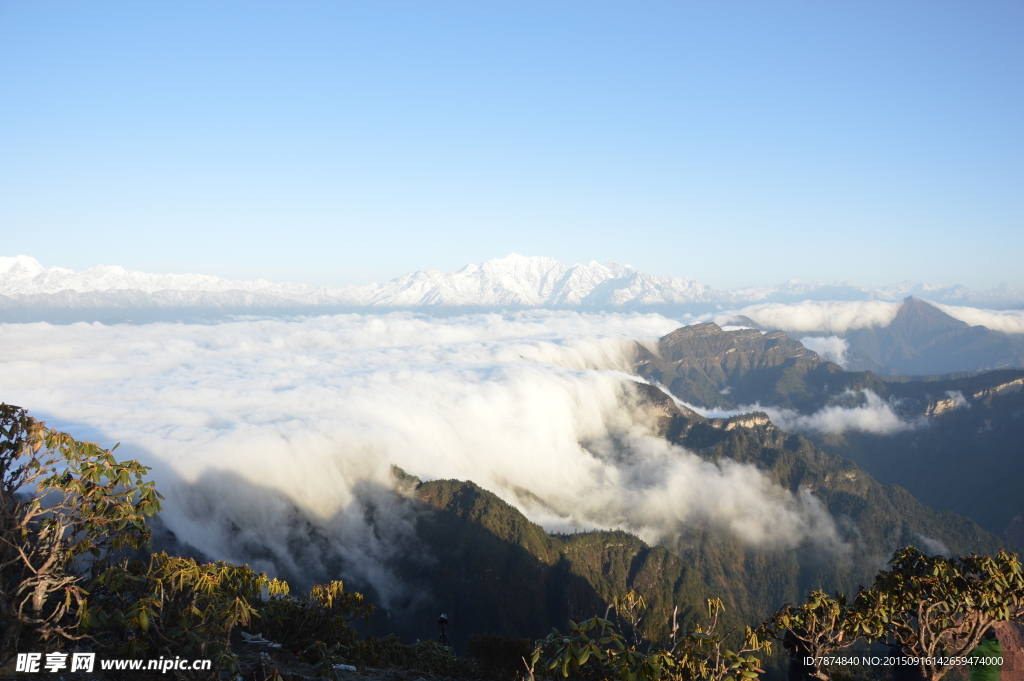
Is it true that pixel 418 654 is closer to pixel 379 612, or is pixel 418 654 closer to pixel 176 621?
pixel 176 621

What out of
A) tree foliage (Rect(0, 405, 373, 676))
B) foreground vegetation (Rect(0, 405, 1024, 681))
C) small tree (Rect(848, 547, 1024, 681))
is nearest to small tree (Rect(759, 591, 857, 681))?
foreground vegetation (Rect(0, 405, 1024, 681))

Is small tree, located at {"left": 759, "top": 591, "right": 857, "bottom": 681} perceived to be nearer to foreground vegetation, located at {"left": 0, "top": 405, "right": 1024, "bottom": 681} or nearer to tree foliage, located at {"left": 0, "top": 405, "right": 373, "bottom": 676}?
foreground vegetation, located at {"left": 0, "top": 405, "right": 1024, "bottom": 681}

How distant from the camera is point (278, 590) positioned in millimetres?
23109

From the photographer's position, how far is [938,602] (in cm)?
1962

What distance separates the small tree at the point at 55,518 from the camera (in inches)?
615

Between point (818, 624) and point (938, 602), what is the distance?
15.1 ft

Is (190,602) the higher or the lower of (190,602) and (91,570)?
the lower

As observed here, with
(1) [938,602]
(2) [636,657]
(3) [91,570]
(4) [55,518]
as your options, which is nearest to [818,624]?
(1) [938,602]

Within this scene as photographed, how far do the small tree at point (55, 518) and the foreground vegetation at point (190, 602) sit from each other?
51 mm

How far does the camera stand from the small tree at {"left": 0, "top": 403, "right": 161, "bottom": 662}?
15.6 meters

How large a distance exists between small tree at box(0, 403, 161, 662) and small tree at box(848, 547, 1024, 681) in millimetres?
25082

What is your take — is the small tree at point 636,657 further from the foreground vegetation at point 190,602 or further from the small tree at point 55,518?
the small tree at point 55,518

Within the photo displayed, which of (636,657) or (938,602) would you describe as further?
(938,602)

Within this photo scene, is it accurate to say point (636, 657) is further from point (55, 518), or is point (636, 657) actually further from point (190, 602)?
point (55, 518)
